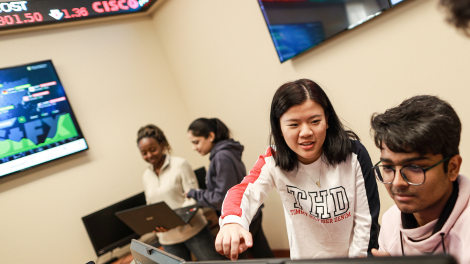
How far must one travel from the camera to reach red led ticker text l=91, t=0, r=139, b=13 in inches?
120

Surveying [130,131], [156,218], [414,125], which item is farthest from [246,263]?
[130,131]

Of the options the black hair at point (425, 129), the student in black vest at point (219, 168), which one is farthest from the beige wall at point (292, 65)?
the student in black vest at point (219, 168)

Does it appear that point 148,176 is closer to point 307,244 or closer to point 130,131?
point 130,131

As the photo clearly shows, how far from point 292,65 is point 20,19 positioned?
2.31m

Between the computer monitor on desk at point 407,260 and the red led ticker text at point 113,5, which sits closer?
the computer monitor on desk at point 407,260

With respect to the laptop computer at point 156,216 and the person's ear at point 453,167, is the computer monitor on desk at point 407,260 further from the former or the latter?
the laptop computer at point 156,216

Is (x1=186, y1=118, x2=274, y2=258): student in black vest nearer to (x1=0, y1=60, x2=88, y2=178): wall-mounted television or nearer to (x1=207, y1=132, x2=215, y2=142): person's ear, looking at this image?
(x1=207, y1=132, x2=215, y2=142): person's ear

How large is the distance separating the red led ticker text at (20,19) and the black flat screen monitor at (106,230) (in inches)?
68.1

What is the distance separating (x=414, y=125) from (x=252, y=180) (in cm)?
61

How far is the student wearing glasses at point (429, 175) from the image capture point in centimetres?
79

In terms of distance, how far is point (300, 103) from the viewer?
45.3 inches

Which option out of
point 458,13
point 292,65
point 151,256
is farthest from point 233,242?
point 292,65

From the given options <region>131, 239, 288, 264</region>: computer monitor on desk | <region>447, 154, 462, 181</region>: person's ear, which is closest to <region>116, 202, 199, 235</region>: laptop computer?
A: <region>131, 239, 288, 264</region>: computer monitor on desk

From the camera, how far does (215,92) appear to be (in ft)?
10.5
